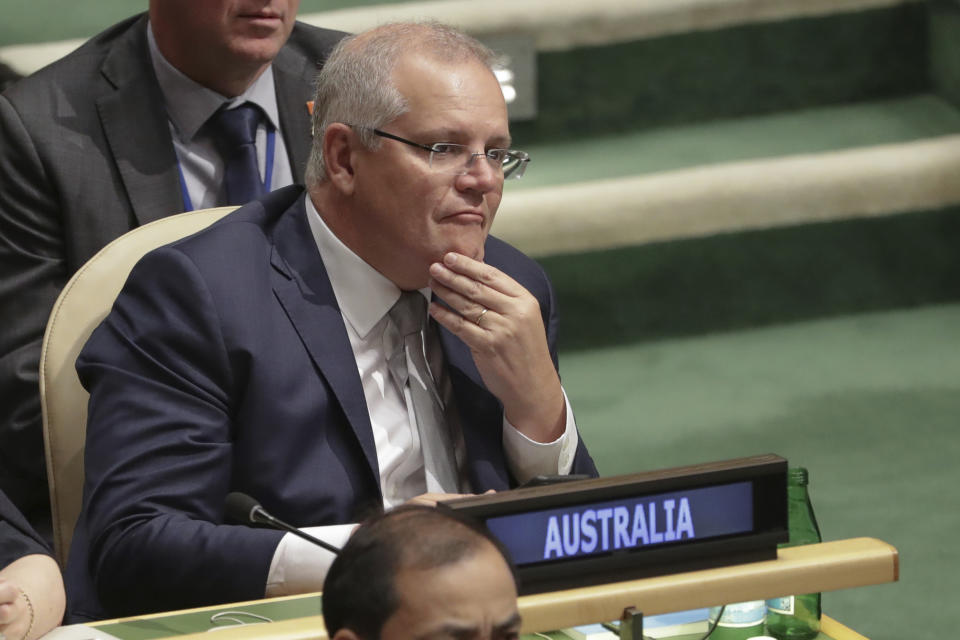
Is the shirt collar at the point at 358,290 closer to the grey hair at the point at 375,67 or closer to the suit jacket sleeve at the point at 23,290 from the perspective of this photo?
the grey hair at the point at 375,67

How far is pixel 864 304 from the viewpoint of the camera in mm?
3926

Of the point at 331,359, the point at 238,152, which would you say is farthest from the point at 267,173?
the point at 331,359

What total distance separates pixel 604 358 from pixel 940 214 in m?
0.97

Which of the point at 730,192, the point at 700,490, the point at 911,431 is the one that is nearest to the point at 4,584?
the point at 700,490

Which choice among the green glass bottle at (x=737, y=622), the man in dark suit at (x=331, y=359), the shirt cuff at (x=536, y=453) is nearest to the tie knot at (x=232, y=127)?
the man in dark suit at (x=331, y=359)

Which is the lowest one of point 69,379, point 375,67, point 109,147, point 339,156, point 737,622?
point 737,622

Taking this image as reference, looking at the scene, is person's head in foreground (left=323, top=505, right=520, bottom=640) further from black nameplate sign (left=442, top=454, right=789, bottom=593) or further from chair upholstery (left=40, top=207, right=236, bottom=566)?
chair upholstery (left=40, top=207, right=236, bottom=566)

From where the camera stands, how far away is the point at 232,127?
7.60 ft

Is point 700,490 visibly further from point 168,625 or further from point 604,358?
point 604,358

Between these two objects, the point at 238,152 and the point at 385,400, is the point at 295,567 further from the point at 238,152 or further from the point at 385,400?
the point at 238,152

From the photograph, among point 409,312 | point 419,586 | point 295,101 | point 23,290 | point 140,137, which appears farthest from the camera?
point 295,101

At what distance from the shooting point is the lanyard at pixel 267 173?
228 centimetres

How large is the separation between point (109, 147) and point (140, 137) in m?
0.05

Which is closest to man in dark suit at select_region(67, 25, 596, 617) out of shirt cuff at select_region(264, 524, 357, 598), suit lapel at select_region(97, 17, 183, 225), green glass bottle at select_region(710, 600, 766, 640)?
shirt cuff at select_region(264, 524, 357, 598)
